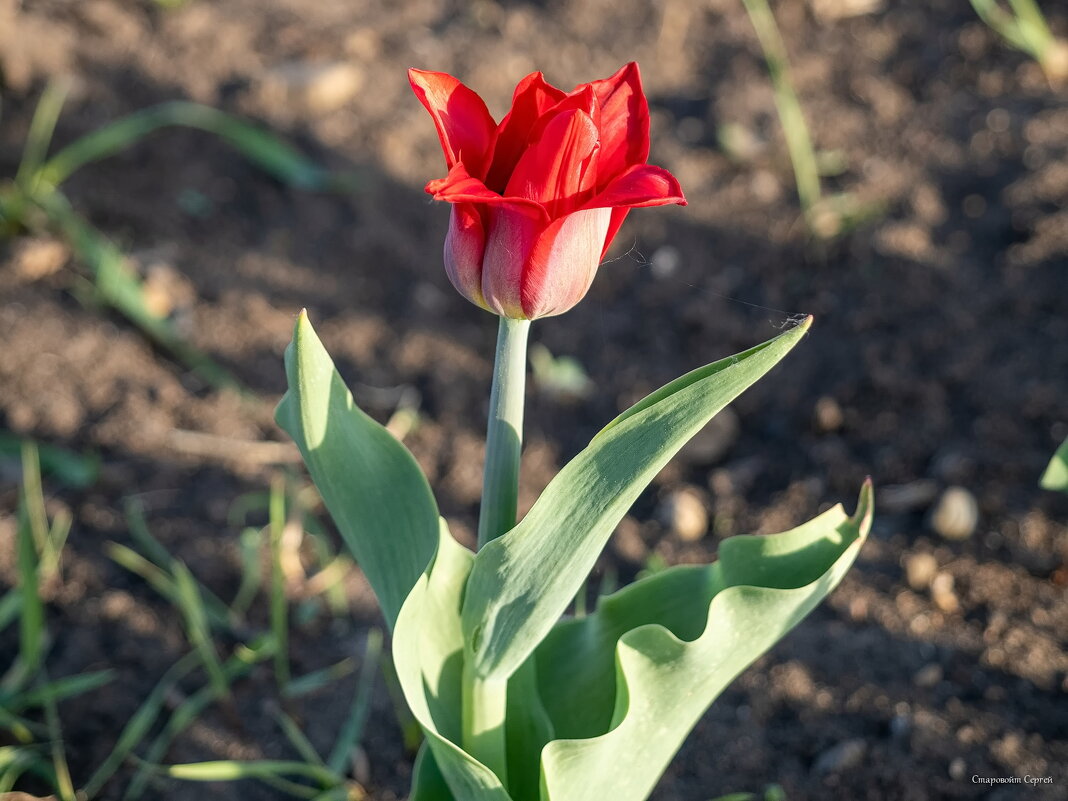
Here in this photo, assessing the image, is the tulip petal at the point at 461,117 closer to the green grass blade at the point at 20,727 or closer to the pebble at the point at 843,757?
the pebble at the point at 843,757

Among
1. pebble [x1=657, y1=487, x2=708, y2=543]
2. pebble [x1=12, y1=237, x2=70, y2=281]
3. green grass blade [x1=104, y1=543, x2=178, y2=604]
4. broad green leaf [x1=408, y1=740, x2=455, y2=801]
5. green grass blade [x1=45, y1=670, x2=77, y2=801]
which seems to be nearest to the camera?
broad green leaf [x1=408, y1=740, x2=455, y2=801]

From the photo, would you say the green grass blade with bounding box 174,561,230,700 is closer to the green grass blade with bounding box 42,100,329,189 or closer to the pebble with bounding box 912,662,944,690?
the pebble with bounding box 912,662,944,690

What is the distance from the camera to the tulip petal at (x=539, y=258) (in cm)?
90

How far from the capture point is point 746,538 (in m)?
1.12

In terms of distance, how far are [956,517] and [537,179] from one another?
1.32 meters

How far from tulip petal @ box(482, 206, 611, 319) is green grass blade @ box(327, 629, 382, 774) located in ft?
3.00

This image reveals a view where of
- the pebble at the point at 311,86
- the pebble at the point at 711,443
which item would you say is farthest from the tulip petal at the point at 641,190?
the pebble at the point at 311,86

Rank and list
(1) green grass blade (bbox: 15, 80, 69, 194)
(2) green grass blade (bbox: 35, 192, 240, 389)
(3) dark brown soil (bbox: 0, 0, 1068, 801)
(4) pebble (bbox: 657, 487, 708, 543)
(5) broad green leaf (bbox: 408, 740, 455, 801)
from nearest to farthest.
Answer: (5) broad green leaf (bbox: 408, 740, 455, 801), (3) dark brown soil (bbox: 0, 0, 1068, 801), (4) pebble (bbox: 657, 487, 708, 543), (2) green grass blade (bbox: 35, 192, 240, 389), (1) green grass blade (bbox: 15, 80, 69, 194)

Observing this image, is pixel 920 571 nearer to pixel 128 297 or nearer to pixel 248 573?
pixel 248 573

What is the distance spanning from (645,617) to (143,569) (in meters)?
1.11

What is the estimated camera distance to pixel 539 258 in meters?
0.91

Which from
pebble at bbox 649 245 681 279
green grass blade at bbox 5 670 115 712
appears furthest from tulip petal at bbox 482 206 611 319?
pebble at bbox 649 245 681 279

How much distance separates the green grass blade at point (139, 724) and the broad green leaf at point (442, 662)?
2.35 ft

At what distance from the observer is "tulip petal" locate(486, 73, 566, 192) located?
918 millimetres
